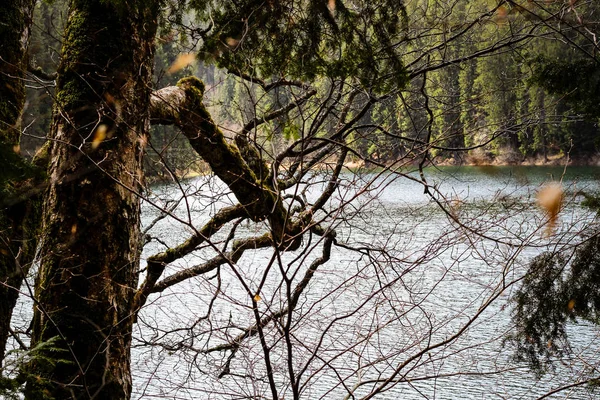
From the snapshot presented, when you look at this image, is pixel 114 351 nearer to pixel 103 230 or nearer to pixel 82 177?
pixel 103 230

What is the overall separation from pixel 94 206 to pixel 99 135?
11.4 inches

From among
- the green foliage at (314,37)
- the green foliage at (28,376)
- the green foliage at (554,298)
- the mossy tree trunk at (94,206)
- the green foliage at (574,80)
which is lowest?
the green foliage at (28,376)

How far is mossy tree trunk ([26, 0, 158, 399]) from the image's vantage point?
7.98 ft

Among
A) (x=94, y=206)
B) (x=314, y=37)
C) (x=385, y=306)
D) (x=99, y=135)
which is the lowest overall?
(x=94, y=206)

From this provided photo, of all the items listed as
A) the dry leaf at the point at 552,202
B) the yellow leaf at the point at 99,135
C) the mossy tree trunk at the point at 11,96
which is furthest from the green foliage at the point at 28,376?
the dry leaf at the point at 552,202

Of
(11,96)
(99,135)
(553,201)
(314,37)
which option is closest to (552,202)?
(553,201)

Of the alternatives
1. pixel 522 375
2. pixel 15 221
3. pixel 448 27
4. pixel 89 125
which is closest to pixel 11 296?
pixel 15 221

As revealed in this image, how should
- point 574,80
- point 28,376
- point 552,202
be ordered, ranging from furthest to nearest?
point 574,80
point 552,202
point 28,376

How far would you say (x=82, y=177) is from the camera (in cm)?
246

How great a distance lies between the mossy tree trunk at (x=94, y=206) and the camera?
2.43 metres

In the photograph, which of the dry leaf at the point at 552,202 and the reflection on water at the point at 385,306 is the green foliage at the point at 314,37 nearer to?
the reflection on water at the point at 385,306

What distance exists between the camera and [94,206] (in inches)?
97.0

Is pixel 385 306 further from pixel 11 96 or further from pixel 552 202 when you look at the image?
pixel 11 96

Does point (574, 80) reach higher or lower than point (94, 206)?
higher
